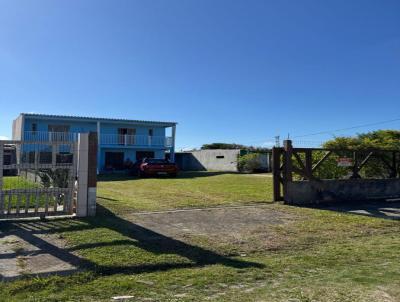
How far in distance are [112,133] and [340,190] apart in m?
26.0

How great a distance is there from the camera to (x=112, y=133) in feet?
115

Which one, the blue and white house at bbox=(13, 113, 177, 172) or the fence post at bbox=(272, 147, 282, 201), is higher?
the blue and white house at bbox=(13, 113, 177, 172)

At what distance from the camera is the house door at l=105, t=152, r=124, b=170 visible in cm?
3465

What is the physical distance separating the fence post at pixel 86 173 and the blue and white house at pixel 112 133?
22688 mm

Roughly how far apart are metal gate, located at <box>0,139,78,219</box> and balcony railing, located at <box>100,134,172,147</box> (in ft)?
80.2

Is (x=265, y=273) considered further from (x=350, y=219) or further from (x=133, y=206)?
(x=133, y=206)

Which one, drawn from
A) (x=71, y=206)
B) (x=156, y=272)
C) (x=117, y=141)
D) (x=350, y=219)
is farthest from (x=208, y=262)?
(x=117, y=141)

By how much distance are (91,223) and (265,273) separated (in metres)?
4.20

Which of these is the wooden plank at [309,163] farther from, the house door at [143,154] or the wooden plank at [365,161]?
the house door at [143,154]

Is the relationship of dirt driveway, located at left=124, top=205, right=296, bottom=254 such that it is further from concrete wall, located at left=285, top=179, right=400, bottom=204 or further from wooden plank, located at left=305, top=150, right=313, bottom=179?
wooden plank, located at left=305, top=150, right=313, bottom=179

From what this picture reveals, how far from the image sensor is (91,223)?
7.88 metres

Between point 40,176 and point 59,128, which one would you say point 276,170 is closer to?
point 40,176

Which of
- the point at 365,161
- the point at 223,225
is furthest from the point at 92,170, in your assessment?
the point at 365,161

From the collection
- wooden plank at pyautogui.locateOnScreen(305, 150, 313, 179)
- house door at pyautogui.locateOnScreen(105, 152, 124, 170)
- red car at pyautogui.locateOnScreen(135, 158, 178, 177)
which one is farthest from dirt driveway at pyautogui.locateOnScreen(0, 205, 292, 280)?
house door at pyautogui.locateOnScreen(105, 152, 124, 170)
